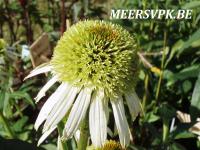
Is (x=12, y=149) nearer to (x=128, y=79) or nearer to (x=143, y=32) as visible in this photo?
(x=128, y=79)

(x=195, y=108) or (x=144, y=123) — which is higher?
(x=195, y=108)

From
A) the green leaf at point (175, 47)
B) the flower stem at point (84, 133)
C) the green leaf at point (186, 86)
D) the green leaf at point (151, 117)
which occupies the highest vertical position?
the flower stem at point (84, 133)

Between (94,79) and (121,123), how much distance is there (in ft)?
0.29

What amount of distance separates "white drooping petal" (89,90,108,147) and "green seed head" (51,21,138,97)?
0.02m

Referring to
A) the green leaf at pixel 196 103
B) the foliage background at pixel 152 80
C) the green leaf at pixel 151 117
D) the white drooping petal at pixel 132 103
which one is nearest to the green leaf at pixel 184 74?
the foliage background at pixel 152 80

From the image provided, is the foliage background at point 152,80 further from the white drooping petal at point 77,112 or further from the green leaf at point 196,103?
the white drooping petal at point 77,112

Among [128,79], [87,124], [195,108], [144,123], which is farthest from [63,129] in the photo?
[144,123]

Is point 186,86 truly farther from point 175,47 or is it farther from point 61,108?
point 61,108

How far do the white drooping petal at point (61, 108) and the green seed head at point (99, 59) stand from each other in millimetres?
23

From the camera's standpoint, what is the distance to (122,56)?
93 centimetres

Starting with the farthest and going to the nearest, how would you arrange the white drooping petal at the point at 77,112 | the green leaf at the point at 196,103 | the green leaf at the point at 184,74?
the green leaf at the point at 184,74, the green leaf at the point at 196,103, the white drooping petal at the point at 77,112

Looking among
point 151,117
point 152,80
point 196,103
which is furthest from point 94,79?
point 152,80

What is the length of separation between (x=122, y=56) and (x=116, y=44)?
26 millimetres

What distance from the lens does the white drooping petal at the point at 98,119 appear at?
2.82 feet
